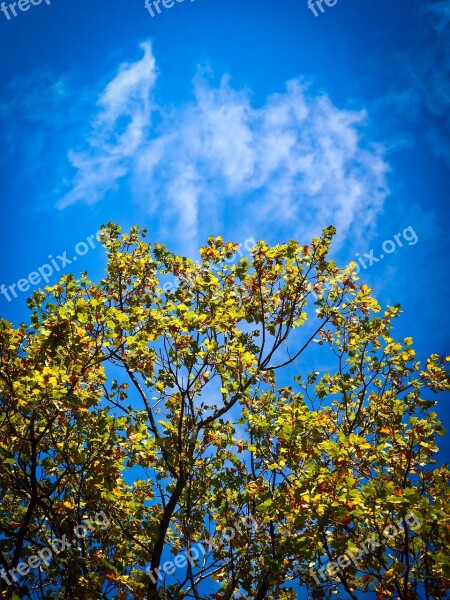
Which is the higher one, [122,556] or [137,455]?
[137,455]

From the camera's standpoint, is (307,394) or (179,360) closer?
(179,360)

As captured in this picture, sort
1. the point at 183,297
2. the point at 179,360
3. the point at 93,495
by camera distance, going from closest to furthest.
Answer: the point at 93,495
the point at 179,360
the point at 183,297

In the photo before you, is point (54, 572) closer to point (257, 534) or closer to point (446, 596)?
point (257, 534)

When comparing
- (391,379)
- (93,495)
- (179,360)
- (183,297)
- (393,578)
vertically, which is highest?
(183,297)

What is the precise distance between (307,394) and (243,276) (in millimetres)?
3299

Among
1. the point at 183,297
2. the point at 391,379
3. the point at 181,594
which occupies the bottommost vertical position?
the point at 181,594

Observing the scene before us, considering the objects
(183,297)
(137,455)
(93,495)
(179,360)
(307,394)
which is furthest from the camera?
(307,394)

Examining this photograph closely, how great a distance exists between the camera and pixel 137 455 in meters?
7.08

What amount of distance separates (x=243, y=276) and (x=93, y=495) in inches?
216

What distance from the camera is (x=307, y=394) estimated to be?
1009 centimetres

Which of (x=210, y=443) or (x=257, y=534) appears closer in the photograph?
(x=257, y=534)

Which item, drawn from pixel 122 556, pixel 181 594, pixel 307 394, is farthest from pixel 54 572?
pixel 307 394

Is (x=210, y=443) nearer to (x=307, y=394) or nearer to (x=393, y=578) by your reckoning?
(x=307, y=394)

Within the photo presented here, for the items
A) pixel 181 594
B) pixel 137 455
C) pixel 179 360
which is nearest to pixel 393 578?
pixel 181 594
